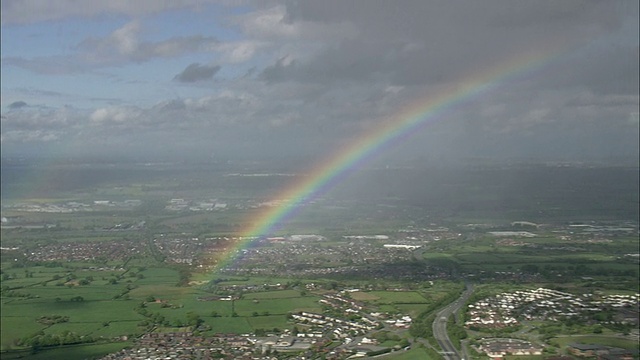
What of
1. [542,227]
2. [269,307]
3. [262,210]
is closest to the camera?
[269,307]

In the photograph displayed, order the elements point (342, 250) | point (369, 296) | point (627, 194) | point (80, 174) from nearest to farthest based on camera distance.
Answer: point (369, 296)
point (342, 250)
point (627, 194)
point (80, 174)

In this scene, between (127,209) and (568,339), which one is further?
(127,209)

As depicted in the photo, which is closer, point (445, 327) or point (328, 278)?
point (445, 327)

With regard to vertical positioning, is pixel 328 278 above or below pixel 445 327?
above

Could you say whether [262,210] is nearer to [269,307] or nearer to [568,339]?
[269,307]

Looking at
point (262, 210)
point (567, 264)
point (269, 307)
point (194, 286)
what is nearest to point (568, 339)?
point (269, 307)

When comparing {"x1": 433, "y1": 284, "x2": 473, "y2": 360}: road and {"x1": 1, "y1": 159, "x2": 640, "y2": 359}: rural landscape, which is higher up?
{"x1": 1, "y1": 159, "x2": 640, "y2": 359}: rural landscape
